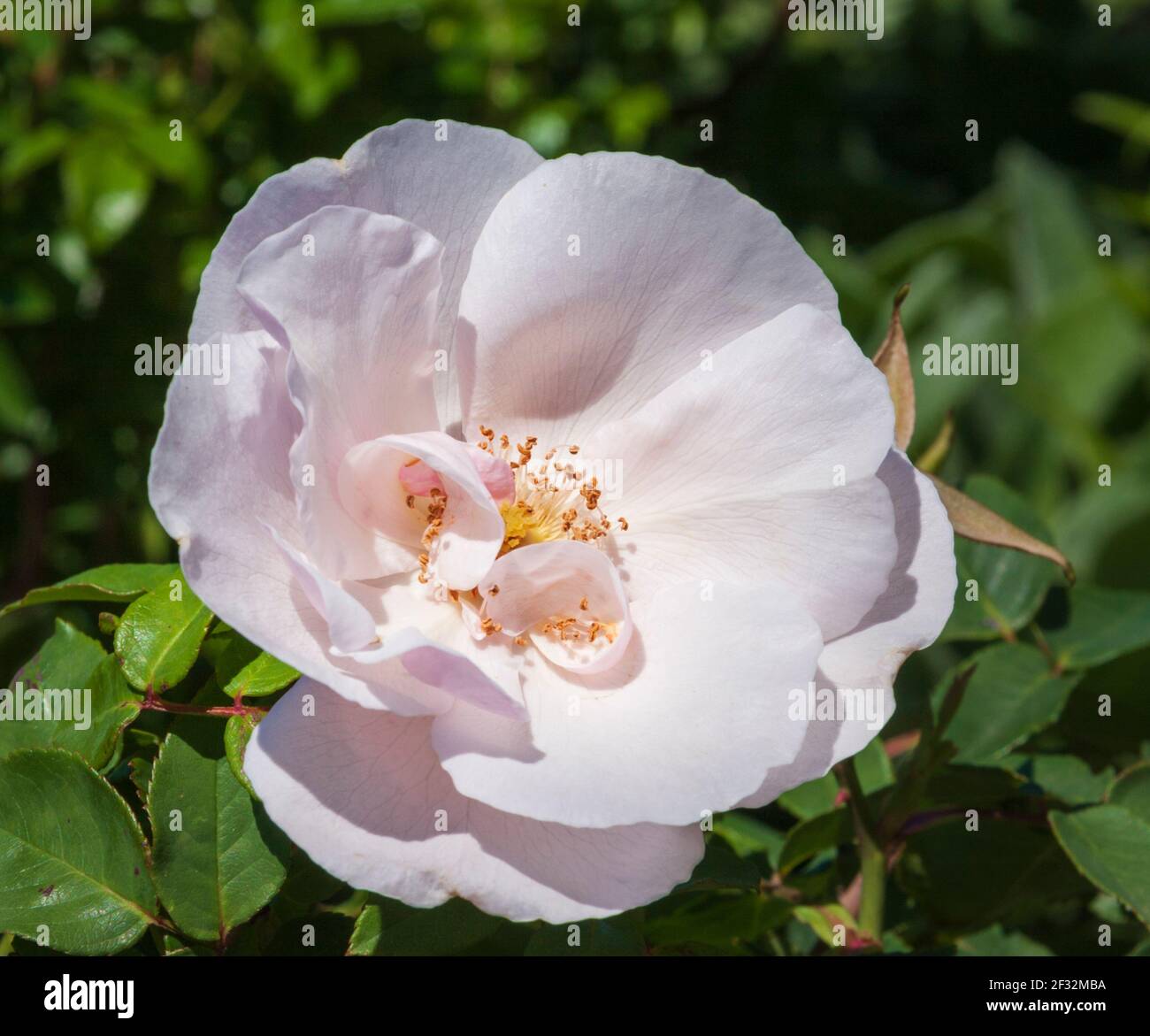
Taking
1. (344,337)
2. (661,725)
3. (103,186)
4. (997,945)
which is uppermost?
(103,186)

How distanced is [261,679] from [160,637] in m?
0.08

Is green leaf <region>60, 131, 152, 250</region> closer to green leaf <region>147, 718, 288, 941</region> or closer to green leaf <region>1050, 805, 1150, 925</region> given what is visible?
green leaf <region>147, 718, 288, 941</region>

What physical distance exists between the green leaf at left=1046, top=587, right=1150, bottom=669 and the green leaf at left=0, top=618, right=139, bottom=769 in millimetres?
772

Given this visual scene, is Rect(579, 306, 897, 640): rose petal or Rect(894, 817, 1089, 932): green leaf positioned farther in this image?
Rect(894, 817, 1089, 932): green leaf

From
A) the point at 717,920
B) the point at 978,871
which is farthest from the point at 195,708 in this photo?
the point at 978,871

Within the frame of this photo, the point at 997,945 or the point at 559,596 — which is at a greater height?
the point at 559,596

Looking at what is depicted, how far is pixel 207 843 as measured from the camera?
0.82 m

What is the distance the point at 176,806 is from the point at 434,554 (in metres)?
0.25

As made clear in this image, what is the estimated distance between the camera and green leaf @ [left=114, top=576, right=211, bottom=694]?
2.66 ft

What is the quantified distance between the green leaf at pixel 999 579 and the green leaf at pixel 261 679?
0.62m

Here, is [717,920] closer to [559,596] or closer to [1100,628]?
[559,596]

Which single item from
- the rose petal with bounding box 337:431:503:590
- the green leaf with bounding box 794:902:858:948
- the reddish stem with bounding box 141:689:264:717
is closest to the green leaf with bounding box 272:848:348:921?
the reddish stem with bounding box 141:689:264:717

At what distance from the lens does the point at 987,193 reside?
4199mm
